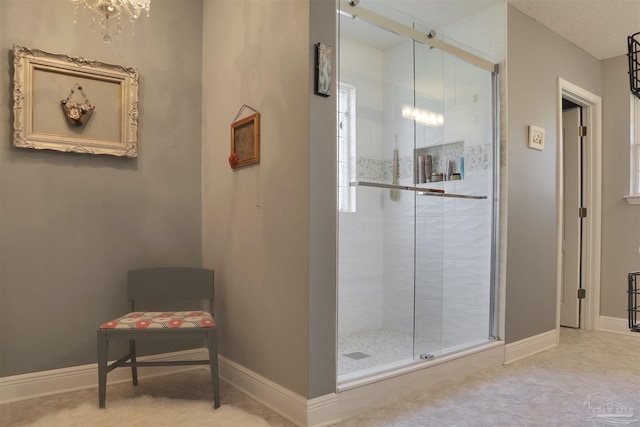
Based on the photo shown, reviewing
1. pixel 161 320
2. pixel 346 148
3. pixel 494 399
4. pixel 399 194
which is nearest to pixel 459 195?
pixel 399 194

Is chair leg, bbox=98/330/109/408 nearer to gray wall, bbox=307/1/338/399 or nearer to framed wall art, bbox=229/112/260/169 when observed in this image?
gray wall, bbox=307/1/338/399

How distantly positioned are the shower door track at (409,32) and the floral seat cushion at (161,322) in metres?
1.73

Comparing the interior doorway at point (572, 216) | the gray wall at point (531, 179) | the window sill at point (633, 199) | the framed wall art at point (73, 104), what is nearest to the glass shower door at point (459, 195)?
the gray wall at point (531, 179)

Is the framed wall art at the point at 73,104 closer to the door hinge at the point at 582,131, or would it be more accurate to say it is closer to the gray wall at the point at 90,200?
the gray wall at the point at 90,200

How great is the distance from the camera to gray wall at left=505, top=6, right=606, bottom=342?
318cm

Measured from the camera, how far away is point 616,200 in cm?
401

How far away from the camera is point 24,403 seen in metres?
2.26

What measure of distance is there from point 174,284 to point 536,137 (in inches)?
110

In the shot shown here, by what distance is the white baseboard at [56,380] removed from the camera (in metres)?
2.29

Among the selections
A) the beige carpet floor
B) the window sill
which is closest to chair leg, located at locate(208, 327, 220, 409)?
the beige carpet floor

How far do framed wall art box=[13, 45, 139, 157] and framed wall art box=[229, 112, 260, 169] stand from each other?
0.61 meters

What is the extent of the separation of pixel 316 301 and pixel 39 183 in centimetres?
165

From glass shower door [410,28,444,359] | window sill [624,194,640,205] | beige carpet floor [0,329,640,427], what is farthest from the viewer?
window sill [624,194,640,205]

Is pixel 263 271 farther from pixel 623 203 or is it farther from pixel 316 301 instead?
pixel 623 203
